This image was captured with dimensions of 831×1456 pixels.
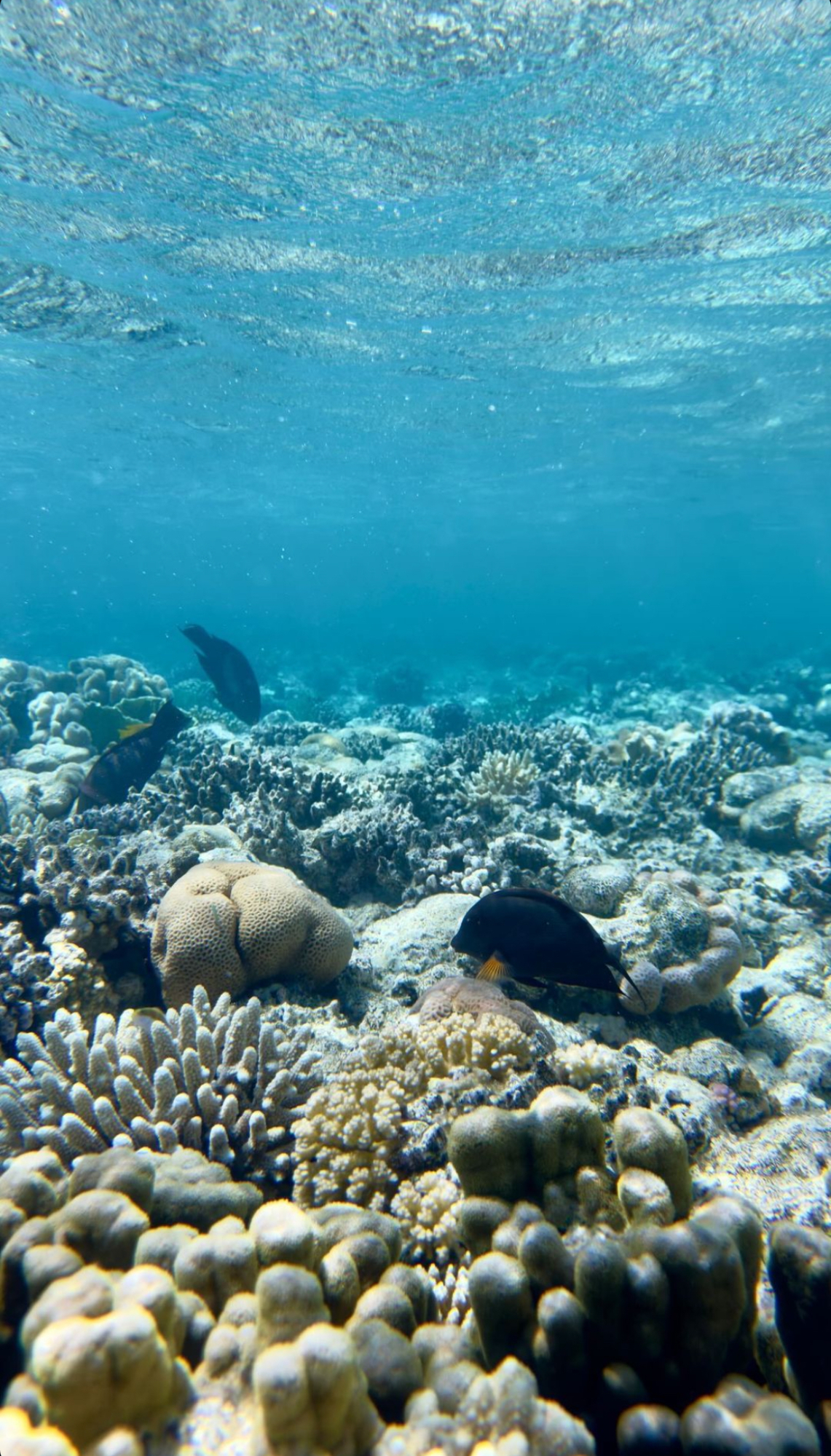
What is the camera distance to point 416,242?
15266 millimetres

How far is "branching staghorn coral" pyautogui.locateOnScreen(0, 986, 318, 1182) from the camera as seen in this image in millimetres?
3256

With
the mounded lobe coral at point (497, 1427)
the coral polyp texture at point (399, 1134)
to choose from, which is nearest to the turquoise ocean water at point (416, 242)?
the coral polyp texture at point (399, 1134)

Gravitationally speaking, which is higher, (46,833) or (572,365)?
(572,365)

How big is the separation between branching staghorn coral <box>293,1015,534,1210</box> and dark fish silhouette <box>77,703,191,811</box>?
252 inches

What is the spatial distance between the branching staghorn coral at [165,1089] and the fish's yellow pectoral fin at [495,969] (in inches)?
42.8

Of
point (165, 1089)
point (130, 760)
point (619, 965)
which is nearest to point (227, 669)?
point (130, 760)

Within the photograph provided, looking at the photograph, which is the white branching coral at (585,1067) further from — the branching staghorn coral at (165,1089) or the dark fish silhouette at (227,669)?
the dark fish silhouette at (227,669)

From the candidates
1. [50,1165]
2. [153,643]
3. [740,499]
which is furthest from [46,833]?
[740,499]

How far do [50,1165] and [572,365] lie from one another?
2557 cm

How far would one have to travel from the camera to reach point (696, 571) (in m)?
142

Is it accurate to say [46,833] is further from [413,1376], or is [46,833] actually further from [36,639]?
[36,639]

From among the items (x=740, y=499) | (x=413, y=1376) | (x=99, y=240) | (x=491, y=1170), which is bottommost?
(x=413, y=1376)

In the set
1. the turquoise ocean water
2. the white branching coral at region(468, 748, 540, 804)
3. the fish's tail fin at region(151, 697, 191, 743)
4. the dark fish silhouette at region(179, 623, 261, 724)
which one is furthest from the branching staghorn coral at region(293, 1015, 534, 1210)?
the turquoise ocean water

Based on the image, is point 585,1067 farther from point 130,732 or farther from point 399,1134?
point 130,732
